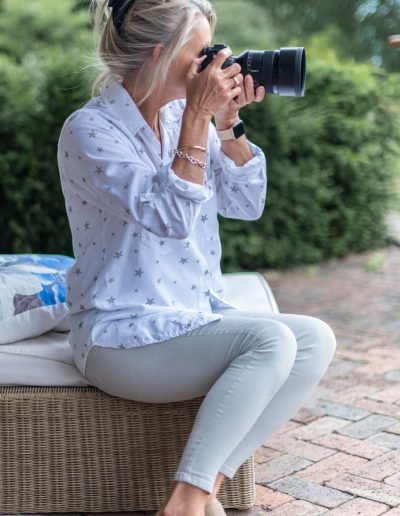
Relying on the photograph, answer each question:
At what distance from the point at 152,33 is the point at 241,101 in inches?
11.3

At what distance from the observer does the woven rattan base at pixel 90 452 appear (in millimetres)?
2055

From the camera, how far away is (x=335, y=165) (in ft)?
18.6

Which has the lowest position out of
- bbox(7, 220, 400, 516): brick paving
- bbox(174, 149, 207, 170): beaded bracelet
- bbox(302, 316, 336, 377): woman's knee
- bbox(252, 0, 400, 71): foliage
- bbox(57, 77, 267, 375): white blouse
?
bbox(7, 220, 400, 516): brick paving

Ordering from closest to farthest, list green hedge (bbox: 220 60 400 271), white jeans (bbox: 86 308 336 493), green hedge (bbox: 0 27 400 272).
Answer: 1. white jeans (bbox: 86 308 336 493)
2. green hedge (bbox: 0 27 400 272)
3. green hedge (bbox: 220 60 400 271)

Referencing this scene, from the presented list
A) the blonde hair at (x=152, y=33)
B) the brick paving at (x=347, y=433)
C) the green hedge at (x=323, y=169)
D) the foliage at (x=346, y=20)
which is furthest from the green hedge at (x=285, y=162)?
the foliage at (x=346, y=20)

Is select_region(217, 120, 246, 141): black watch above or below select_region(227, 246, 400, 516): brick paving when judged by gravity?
above

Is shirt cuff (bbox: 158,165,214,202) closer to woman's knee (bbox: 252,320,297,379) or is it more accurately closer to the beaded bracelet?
the beaded bracelet

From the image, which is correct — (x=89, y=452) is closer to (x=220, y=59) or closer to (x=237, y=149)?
(x=237, y=149)

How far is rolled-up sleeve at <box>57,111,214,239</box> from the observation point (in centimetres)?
182

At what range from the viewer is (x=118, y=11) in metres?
1.95

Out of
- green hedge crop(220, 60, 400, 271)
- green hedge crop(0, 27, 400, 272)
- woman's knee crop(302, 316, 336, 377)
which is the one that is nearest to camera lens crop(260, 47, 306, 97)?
woman's knee crop(302, 316, 336, 377)

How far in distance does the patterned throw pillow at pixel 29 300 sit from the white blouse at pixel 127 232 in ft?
0.65

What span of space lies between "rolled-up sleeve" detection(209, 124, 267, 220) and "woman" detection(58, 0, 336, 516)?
7.2 inches

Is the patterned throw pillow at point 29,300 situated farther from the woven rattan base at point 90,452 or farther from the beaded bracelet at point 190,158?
the beaded bracelet at point 190,158
